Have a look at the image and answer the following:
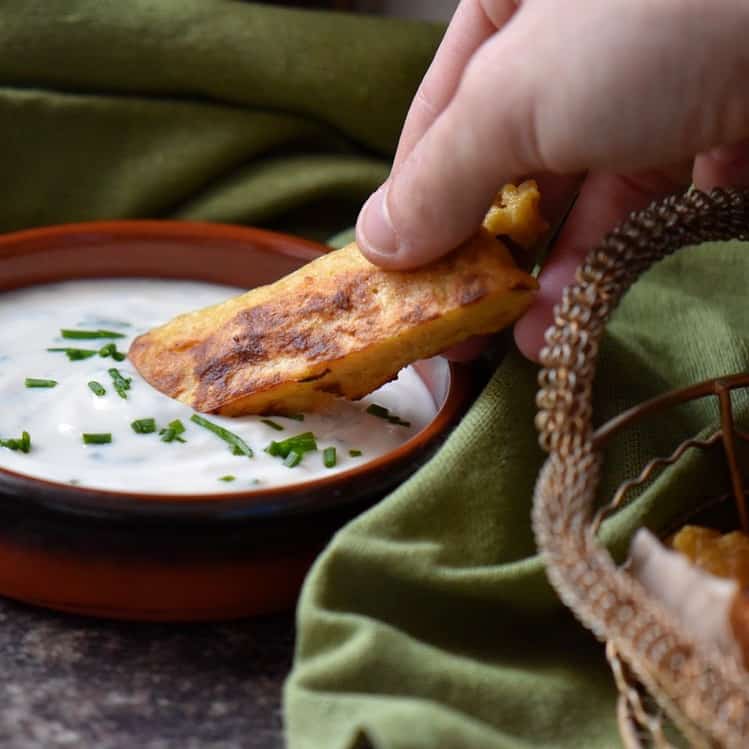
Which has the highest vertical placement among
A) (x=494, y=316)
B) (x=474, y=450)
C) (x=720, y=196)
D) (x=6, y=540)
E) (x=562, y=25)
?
(x=562, y=25)

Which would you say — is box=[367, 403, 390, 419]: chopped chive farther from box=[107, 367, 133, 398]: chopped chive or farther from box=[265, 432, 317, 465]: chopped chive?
box=[107, 367, 133, 398]: chopped chive

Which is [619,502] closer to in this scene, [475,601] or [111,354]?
[475,601]

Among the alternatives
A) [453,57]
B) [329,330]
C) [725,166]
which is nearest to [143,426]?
[329,330]

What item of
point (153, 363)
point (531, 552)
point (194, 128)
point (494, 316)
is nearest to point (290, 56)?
point (194, 128)

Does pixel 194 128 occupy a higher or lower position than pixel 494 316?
lower

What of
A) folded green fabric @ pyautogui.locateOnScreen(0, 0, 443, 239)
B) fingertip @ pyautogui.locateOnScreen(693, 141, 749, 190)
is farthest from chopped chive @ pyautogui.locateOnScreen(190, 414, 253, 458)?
folded green fabric @ pyautogui.locateOnScreen(0, 0, 443, 239)

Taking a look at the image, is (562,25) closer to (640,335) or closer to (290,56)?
(640,335)
